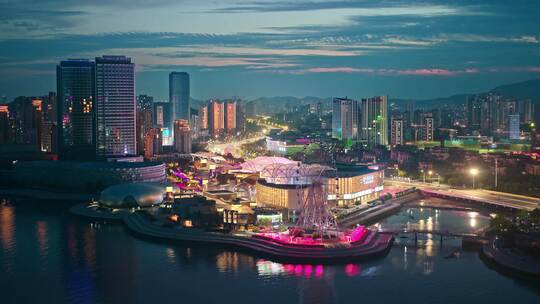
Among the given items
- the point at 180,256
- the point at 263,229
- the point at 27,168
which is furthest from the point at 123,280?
the point at 27,168

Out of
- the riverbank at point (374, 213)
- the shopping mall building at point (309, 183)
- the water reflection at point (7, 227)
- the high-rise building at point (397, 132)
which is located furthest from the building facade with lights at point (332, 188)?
the high-rise building at point (397, 132)

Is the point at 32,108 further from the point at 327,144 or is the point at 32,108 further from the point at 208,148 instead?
the point at 327,144

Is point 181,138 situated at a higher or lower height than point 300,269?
higher

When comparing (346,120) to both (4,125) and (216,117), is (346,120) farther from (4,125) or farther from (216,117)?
(4,125)

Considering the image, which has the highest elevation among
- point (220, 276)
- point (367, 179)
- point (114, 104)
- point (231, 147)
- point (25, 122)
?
point (114, 104)

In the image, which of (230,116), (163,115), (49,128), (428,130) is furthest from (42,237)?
(230,116)

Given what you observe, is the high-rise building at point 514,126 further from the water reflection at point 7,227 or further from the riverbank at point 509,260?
the water reflection at point 7,227

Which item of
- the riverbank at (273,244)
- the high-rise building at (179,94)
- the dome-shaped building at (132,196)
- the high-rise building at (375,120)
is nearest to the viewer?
the riverbank at (273,244)
